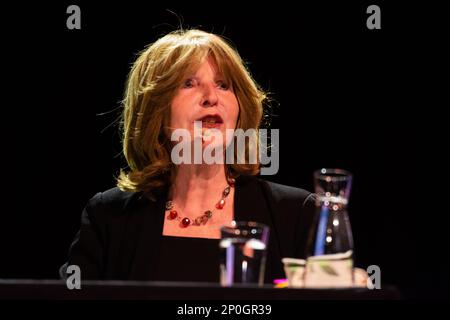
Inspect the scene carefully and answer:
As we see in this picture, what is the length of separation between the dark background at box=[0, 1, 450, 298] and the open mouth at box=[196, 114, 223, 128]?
2.04 ft

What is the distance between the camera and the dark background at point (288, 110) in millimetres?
2459

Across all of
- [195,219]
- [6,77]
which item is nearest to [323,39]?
[195,219]

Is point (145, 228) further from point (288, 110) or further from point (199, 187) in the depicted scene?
point (288, 110)

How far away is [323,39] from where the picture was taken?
2525 millimetres


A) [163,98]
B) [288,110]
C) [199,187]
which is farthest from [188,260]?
[288,110]

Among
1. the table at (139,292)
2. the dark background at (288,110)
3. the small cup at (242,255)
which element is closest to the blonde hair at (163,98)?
the dark background at (288,110)

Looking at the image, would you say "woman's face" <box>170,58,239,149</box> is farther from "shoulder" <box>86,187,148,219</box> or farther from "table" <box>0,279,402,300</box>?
"table" <box>0,279,402,300</box>

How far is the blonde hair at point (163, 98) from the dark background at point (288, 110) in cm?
39

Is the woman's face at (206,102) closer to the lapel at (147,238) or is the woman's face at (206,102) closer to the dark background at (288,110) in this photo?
the lapel at (147,238)

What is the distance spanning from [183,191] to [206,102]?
0.29 meters

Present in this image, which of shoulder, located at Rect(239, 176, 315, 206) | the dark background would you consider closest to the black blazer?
shoulder, located at Rect(239, 176, 315, 206)

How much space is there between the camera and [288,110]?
262 cm
